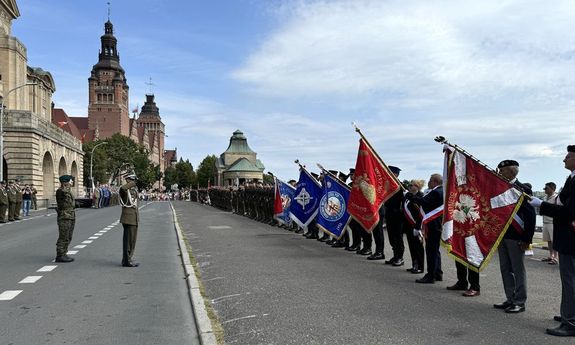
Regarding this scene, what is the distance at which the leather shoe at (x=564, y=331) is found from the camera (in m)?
5.86

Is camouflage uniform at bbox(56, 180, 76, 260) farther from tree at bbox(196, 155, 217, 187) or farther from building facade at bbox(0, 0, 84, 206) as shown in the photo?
tree at bbox(196, 155, 217, 187)

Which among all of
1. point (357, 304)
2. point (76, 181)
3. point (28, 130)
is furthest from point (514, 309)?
point (76, 181)

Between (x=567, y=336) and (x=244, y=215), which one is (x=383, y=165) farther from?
(x=244, y=215)

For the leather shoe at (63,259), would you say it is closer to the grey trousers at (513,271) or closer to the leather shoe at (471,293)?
the leather shoe at (471,293)

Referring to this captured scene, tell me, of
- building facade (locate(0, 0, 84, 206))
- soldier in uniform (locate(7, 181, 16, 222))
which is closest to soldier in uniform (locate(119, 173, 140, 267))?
soldier in uniform (locate(7, 181, 16, 222))

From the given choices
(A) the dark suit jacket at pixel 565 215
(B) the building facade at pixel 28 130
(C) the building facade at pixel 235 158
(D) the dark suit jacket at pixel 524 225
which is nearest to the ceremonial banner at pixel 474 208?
(D) the dark suit jacket at pixel 524 225

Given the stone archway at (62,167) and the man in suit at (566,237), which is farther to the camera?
the stone archway at (62,167)

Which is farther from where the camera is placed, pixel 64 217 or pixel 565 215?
pixel 64 217

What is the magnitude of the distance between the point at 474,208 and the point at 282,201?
13756 millimetres

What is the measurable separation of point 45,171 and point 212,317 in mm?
54117

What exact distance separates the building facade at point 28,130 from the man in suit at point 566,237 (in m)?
37.8

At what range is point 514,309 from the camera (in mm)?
6914

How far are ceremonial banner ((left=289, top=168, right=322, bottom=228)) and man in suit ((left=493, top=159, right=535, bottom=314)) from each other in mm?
9612

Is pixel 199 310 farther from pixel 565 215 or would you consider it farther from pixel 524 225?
pixel 565 215
